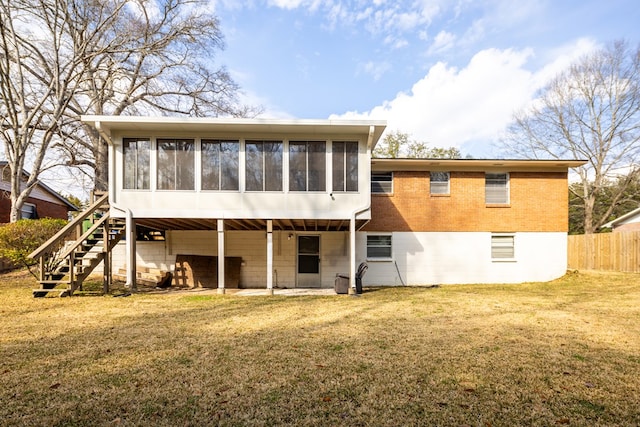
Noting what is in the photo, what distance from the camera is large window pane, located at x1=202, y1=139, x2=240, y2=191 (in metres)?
9.79

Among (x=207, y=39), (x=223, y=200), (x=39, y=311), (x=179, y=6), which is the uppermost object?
(x=179, y=6)

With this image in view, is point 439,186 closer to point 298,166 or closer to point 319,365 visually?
point 298,166

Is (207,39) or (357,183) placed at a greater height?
(207,39)

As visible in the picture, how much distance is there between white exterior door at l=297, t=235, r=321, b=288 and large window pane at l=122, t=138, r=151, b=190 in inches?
218

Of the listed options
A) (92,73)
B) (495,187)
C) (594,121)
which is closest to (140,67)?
(92,73)

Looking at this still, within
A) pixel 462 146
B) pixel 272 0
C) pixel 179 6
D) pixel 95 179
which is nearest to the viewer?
pixel 272 0

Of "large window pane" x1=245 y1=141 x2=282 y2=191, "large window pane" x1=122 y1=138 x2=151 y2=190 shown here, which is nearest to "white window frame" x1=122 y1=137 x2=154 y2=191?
"large window pane" x1=122 y1=138 x2=151 y2=190

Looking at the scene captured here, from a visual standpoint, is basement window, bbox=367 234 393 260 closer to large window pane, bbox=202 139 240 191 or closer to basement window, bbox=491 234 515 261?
basement window, bbox=491 234 515 261

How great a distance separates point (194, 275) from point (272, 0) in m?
9.47

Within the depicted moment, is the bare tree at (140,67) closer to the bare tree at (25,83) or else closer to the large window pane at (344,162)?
the bare tree at (25,83)

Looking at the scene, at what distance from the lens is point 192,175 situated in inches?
385

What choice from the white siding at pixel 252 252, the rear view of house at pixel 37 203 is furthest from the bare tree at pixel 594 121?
the rear view of house at pixel 37 203

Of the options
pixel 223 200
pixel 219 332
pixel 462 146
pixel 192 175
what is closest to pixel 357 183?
pixel 223 200

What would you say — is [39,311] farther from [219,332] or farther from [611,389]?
[611,389]
